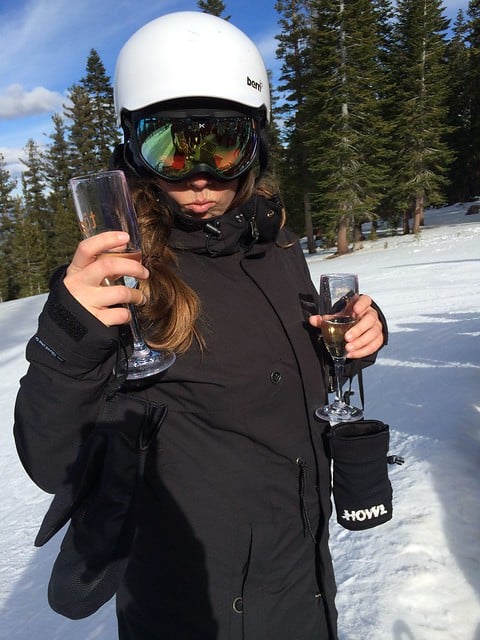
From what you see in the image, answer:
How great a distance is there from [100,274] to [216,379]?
538 mm

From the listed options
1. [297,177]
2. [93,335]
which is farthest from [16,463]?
[297,177]

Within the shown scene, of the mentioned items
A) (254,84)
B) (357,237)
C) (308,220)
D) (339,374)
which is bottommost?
(357,237)

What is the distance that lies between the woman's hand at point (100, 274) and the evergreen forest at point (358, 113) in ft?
69.9

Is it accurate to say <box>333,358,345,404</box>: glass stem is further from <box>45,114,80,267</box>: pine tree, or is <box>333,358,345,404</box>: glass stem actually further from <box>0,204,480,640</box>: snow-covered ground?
<box>45,114,80,267</box>: pine tree

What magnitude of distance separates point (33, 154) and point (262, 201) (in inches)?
2265

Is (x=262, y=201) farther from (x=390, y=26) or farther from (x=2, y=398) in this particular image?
(x=390, y=26)

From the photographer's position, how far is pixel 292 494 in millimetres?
1618

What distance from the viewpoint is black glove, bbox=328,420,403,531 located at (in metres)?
1.72

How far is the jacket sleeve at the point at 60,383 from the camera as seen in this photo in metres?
1.12

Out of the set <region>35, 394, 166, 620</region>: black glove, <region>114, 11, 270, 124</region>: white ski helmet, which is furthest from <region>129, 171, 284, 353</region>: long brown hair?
<region>114, 11, 270, 124</region>: white ski helmet

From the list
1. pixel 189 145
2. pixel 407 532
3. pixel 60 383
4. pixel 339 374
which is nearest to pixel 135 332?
pixel 60 383

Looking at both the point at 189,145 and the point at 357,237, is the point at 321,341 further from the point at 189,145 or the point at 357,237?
the point at 357,237

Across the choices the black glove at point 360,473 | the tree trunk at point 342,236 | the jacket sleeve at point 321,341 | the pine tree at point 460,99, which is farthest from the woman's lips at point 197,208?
the pine tree at point 460,99

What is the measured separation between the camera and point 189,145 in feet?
5.25
